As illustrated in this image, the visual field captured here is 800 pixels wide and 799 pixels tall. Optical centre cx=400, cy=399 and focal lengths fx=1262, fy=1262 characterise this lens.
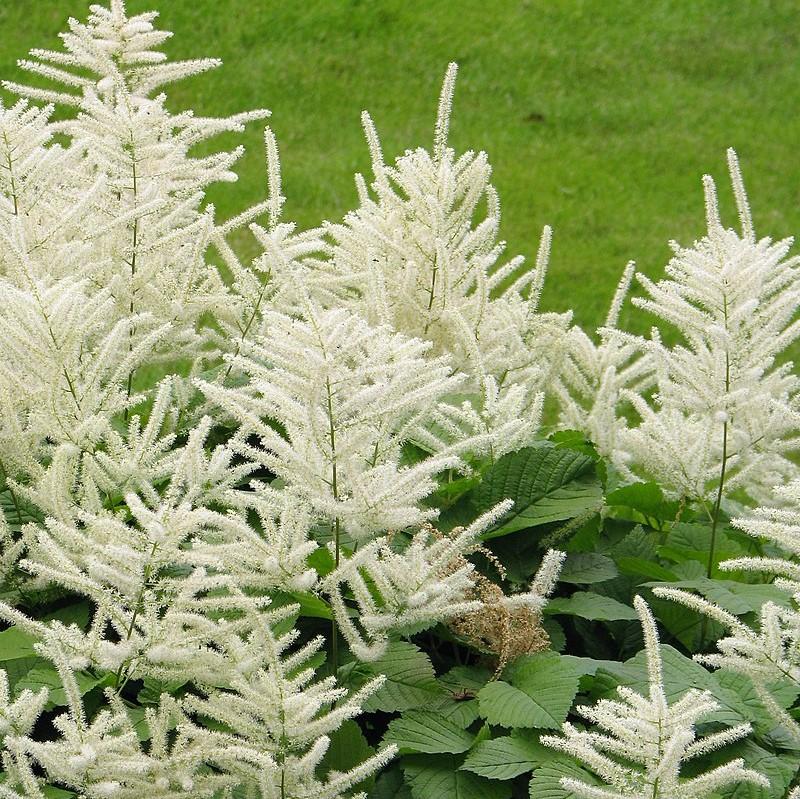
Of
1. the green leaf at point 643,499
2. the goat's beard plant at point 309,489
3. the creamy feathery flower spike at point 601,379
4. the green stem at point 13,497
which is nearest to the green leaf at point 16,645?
the goat's beard plant at point 309,489

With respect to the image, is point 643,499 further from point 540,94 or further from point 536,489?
point 540,94

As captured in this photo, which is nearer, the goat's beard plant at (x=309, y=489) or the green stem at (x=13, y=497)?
the goat's beard plant at (x=309, y=489)

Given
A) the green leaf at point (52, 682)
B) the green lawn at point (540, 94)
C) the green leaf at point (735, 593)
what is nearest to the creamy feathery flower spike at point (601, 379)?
the green leaf at point (735, 593)

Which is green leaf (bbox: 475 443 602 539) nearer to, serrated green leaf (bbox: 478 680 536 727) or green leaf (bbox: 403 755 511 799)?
serrated green leaf (bbox: 478 680 536 727)

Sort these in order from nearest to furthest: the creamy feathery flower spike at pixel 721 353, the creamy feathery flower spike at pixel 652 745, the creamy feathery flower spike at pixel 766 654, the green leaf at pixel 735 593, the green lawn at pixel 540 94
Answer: the creamy feathery flower spike at pixel 652 745 → the creamy feathery flower spike at pixel 766 654 → the green leaf at pixel 735 593 → the creamy feathery flower spike at pixel 721 353 → the green lawn at pixel 540 94

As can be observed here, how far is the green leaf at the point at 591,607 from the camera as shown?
2.42 m

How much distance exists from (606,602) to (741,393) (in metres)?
0.49

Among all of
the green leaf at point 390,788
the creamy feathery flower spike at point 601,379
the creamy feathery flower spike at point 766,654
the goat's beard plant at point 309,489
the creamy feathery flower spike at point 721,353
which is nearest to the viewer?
the goat's beard plant at point 309,489

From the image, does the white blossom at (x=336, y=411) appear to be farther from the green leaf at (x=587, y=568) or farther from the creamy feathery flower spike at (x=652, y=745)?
the green leaf at (x=587, y=568)

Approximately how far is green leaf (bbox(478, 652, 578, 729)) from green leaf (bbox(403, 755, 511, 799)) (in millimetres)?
103

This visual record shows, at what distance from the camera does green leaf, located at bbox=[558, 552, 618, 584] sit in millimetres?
2572

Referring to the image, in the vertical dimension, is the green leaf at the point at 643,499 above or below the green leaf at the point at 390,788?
above

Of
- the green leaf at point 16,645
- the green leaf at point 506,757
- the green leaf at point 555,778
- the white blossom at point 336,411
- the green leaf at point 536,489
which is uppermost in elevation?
the white blossom at point 336,411

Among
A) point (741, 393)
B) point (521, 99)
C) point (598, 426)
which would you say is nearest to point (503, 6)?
point (521, 99)
